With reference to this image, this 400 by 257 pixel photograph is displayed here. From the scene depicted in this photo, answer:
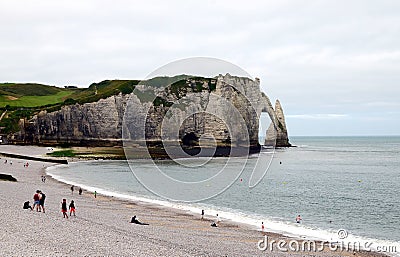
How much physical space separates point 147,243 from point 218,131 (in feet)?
274

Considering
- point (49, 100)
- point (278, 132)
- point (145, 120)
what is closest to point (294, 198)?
point (145, 120)

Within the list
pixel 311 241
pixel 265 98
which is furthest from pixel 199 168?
pixel 265 98

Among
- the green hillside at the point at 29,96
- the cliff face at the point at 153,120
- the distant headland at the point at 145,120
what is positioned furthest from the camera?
the green hillside at the point at 29,96

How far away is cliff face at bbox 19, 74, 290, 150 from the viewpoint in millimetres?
96938

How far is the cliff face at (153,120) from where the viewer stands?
96.9 m

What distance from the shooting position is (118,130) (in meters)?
100

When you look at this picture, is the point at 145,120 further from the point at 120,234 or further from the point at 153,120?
the point at 120,234

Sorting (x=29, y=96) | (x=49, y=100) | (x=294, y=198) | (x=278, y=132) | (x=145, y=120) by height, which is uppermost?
(x=29, y=96)

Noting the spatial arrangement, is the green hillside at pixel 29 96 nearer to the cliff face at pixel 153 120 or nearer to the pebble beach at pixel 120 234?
the cliff face at pixel 153 120

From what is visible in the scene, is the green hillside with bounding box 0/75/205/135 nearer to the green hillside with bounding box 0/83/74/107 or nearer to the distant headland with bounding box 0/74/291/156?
the green hillside with bounding box 0/83/74/107

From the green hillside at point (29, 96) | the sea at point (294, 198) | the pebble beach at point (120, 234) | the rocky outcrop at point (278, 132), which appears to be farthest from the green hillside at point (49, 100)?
the pebble beach at point (120, 234)

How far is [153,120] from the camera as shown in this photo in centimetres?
10131

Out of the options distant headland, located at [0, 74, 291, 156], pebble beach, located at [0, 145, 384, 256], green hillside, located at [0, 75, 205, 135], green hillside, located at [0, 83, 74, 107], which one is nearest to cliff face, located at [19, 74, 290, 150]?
distant headland, located at [0, 74, 291, 156]

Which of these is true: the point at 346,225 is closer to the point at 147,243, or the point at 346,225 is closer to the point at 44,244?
the point at 147,243
